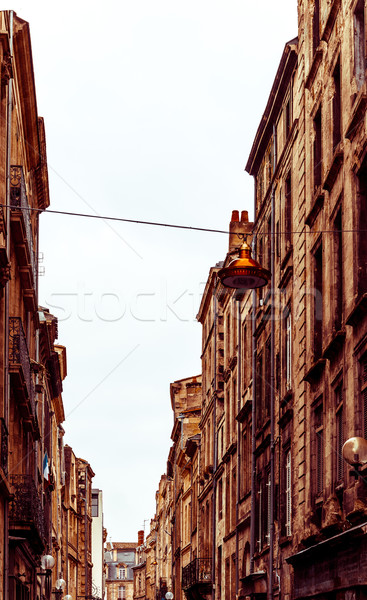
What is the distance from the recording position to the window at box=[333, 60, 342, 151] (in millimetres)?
21219

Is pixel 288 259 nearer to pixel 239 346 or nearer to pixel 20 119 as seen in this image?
pixel 20 119

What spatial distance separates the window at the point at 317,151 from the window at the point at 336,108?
62.7 inches

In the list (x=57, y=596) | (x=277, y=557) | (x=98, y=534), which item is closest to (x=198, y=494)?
(x=57, y=596)

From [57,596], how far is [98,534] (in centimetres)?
6047

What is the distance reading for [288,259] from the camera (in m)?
25.9

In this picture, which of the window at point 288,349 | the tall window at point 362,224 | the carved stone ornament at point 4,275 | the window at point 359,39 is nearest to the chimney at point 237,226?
the window at point 288,349

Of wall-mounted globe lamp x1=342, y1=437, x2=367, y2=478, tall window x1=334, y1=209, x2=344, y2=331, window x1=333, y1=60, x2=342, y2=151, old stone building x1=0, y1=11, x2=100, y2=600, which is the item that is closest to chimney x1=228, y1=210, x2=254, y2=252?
old stone building x1=0, y1=11, x2=100, y2=600

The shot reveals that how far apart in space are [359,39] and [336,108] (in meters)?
2.30

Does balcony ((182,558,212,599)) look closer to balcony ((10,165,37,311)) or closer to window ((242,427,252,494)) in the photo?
window ((242,427,252,494))

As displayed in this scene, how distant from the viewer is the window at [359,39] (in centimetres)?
1909

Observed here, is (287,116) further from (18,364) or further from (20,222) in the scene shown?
(18,364)

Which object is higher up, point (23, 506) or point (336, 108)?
point (336, 108)

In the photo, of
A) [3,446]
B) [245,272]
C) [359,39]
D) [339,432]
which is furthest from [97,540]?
[245,272]

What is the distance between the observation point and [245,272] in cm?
1652
